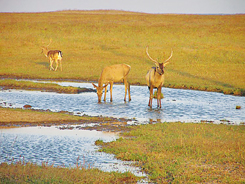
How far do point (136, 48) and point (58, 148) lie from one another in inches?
1336

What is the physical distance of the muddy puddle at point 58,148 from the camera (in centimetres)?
926

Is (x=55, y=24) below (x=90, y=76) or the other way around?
the other way around

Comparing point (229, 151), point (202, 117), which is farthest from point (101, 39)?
point (229, 151)

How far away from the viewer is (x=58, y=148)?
1063 cm

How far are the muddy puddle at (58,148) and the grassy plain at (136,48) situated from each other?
12998mm

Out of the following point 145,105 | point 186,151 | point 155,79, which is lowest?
point 145,105

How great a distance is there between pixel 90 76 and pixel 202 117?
14.2m

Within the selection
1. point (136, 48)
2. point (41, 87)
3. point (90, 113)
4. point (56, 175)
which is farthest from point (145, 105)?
point (136, 48)

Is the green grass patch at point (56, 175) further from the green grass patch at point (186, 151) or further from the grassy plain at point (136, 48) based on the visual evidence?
the grassy plain at point (136, 48)

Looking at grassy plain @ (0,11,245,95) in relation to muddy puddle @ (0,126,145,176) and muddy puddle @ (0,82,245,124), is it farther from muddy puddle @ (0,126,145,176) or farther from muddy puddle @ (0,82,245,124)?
muddy puddle @ (0,126,145,176)

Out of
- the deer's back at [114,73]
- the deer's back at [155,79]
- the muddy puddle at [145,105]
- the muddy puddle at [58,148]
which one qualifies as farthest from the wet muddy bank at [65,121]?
the deer's back at [114,73]

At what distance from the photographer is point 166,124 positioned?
1335 cm

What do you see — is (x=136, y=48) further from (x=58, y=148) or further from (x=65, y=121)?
(x=58, y=148)

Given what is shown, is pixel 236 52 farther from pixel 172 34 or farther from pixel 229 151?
pixel 229 151
